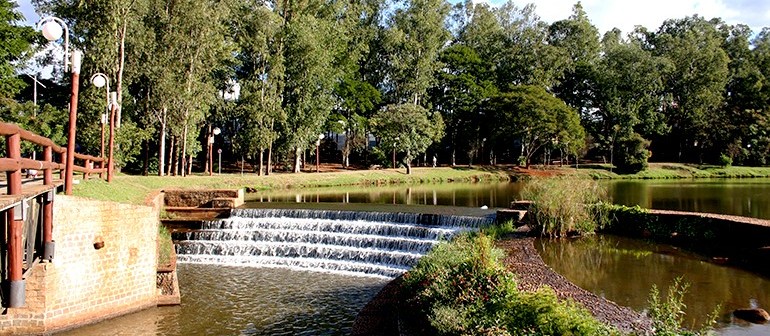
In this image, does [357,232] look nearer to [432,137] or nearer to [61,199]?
[61,199]

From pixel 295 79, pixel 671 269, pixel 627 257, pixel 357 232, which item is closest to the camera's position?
pixel 671 269

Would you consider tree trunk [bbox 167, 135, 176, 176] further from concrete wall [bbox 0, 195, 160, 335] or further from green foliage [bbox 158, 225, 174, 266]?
concrete wall [bbox 0, 195, 160, 335]

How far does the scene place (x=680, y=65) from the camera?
57750mm

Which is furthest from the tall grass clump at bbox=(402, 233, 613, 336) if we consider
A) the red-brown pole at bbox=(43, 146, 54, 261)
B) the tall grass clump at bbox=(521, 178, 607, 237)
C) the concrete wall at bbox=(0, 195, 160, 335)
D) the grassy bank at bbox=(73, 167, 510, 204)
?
the grassy bank at bbox=(73, 167, 510, 204)

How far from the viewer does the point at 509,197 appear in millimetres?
31344

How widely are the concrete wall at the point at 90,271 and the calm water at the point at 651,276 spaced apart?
972 cm

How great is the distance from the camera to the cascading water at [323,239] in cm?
1703

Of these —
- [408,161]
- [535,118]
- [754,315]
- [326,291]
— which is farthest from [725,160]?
[326,291]

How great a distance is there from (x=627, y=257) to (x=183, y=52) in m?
A: 25.5

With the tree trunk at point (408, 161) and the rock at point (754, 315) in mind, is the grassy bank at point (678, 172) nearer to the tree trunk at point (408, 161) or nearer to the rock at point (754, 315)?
the tree trunk at point (408, 161)

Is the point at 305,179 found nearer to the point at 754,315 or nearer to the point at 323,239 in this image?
the point at 323,239

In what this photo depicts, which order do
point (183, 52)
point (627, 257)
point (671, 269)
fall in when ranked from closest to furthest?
1. point (671, 269)
2. point (627, 257)
3. point (183, 52)

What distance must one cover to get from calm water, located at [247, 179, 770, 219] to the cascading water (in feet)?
26.0

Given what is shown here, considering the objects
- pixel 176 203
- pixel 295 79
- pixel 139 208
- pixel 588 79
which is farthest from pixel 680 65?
pixel 139 208
